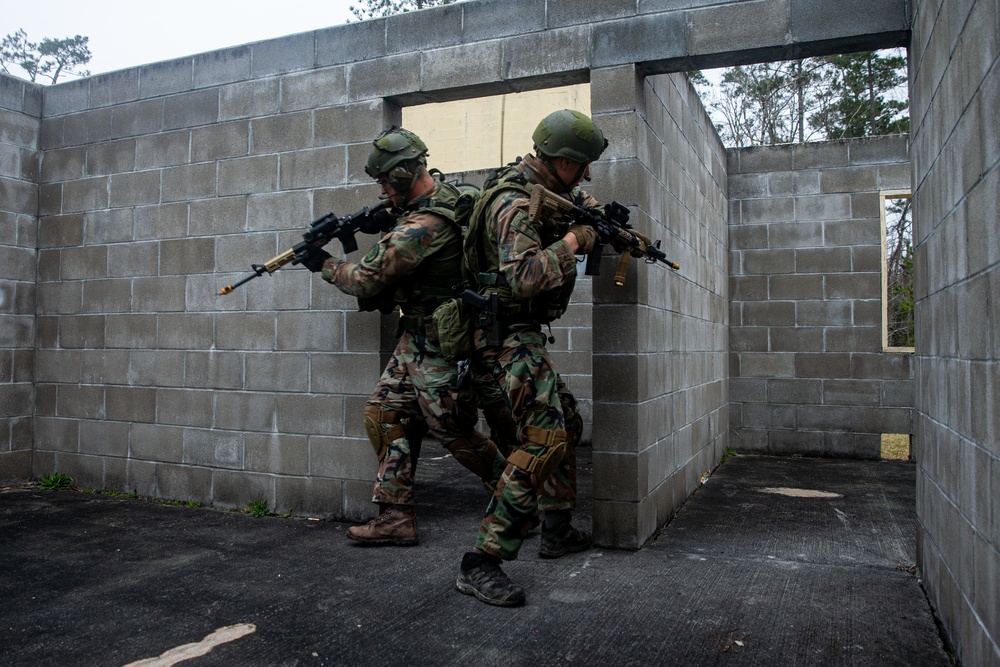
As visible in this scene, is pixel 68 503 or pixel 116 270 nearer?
pixel 68 503

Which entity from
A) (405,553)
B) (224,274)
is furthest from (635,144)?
(224,274)

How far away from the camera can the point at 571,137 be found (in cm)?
332

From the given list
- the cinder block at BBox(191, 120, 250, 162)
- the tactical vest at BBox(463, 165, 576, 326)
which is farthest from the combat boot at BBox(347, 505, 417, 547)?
the cinder block at BBox(191, 120, 250, 162)

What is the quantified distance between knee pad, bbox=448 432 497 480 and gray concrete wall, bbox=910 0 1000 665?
2.09 meters

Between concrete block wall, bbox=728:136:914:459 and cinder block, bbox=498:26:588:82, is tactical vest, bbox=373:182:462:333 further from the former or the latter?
concrete block wall, bbox=728:136:914:459

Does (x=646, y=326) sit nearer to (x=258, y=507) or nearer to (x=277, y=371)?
(x=277, y=371)

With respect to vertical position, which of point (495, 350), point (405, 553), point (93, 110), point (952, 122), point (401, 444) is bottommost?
point (405, 553)

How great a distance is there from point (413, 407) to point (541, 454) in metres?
1.06

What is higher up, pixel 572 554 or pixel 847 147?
pixel 847 147

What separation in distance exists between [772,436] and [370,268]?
16.7 ft

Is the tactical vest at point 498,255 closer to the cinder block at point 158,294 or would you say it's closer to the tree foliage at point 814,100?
the cinder block at point 158,294

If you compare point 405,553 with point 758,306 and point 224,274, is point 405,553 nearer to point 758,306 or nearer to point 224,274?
point 224,274

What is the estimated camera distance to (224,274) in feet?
15.6

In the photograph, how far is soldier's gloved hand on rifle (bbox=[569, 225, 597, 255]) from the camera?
3.34 meters
